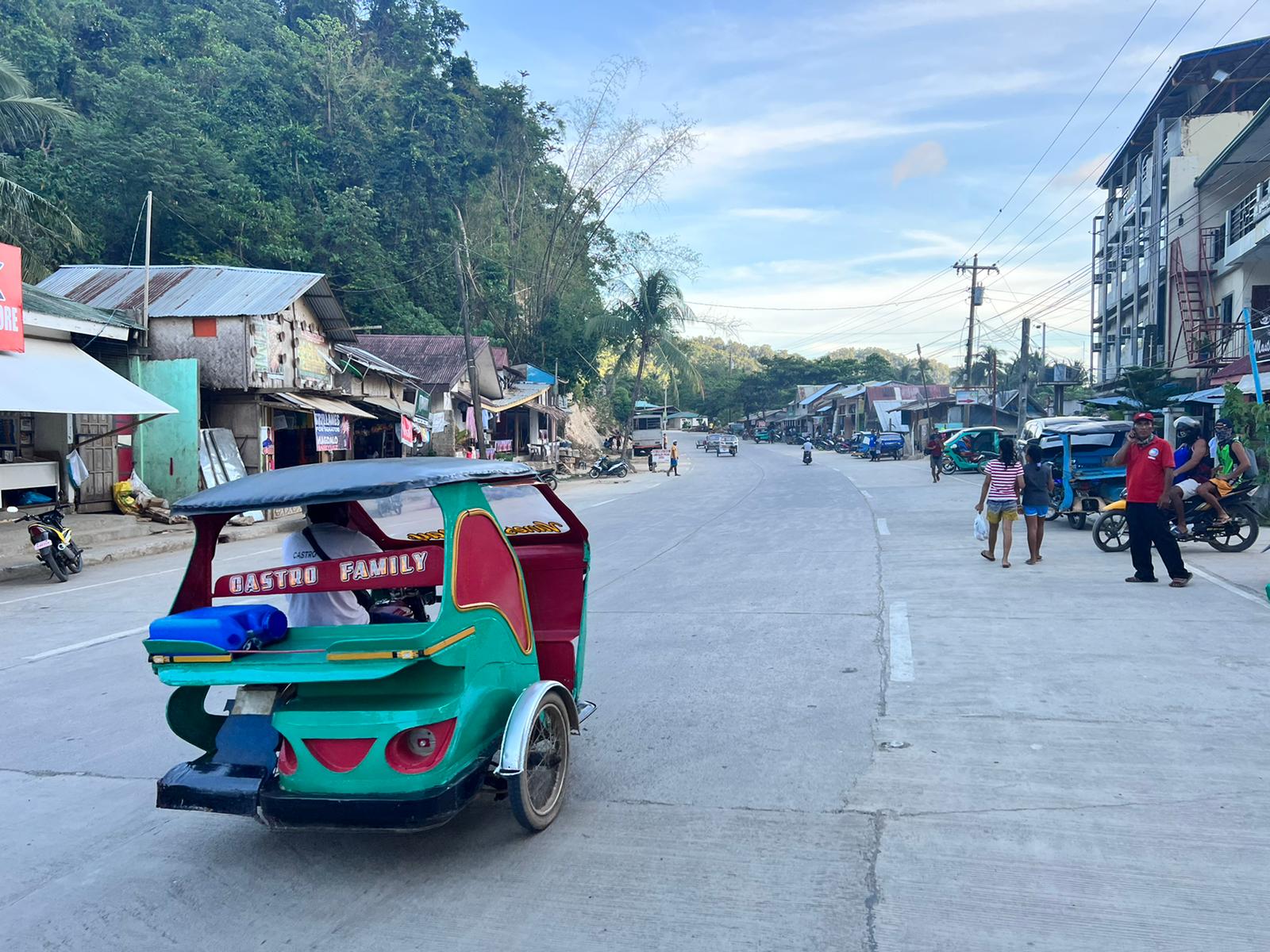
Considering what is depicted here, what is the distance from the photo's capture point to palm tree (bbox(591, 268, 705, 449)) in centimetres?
4397

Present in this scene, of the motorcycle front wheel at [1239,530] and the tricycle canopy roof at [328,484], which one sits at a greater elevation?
the tricycle canopy roof at [328,484]

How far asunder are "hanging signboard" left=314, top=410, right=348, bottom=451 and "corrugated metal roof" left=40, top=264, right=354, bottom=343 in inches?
114

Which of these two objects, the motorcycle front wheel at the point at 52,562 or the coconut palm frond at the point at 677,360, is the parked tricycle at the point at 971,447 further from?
the motorcycle front wheel at the point at 52,562

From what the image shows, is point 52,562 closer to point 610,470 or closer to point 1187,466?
point 1187,466

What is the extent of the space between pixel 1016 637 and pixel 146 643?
20.3 ft

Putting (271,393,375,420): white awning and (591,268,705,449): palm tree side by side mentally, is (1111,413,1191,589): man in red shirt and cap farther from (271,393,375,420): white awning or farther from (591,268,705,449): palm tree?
(591,268,705,449): palm tree

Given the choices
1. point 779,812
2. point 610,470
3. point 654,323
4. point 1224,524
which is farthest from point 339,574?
point 654,323

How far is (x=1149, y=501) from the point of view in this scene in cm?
937

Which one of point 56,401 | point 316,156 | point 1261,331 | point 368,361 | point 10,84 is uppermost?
point 316,156

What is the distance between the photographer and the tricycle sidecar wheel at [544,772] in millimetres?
3746

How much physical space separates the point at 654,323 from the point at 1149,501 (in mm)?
35820

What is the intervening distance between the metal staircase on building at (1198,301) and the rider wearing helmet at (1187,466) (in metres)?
19.1

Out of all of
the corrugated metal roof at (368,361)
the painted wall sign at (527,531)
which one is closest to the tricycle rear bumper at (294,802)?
the painted wall sign at (527,531)

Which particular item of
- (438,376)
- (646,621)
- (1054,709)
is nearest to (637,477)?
(438,376)
